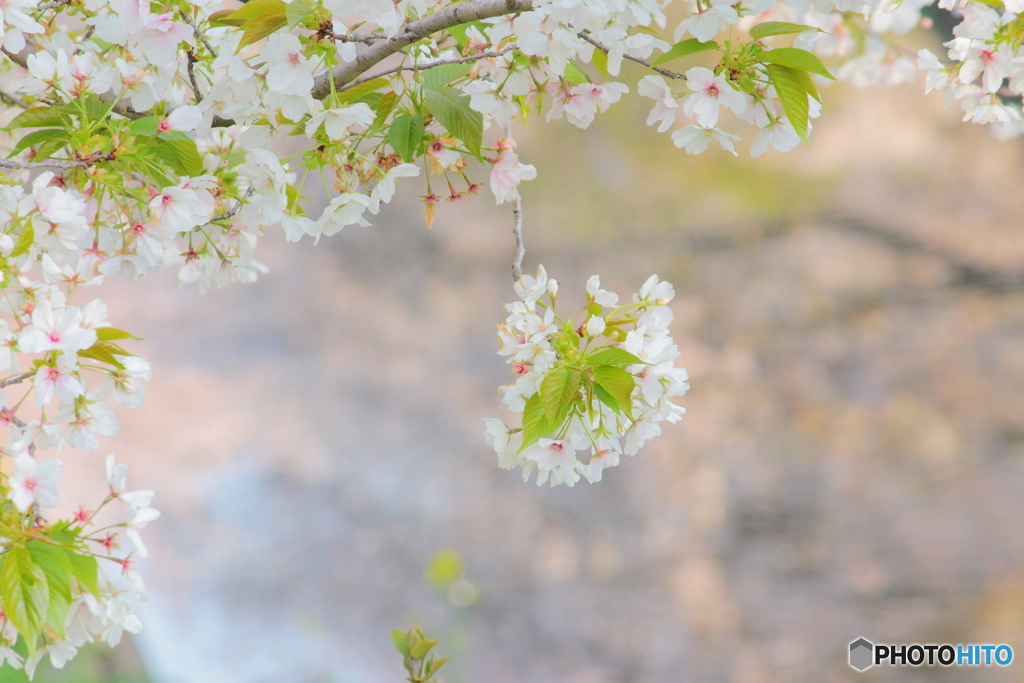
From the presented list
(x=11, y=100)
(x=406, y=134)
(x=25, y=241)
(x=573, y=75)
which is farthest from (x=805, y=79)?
(x=11, y=100)

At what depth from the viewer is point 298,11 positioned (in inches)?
18.0

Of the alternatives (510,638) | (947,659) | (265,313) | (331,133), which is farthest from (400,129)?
(265,313)

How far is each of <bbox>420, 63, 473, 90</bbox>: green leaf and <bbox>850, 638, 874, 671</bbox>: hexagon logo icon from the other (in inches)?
86.1

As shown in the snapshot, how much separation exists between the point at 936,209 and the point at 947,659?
4.91 feet

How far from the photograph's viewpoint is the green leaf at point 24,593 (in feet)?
1.60

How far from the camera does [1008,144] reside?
98.9 inches

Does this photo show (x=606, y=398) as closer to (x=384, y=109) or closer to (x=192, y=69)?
(x=384, y=109)

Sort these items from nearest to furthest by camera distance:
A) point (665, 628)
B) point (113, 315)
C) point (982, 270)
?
point (665, 628) < point (982, 270) < point (113, 315)

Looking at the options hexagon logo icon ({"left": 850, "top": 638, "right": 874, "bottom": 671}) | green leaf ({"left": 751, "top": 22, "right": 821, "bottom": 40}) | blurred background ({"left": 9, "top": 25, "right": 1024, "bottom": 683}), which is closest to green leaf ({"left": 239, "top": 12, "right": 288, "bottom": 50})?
green leaf ({"left": 751, "top": 22, "right": 821, "bottom": 40})

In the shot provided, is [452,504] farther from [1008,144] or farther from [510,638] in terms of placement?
[1008,144]

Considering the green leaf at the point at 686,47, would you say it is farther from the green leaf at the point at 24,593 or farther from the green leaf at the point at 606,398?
the green leaf at the point at 24,593

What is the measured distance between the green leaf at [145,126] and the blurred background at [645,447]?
1.85 m

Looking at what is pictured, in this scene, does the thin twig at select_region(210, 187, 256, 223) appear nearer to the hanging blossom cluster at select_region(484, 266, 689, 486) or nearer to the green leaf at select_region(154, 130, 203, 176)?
the green leaf at select_region(154, 130, 203, 176)

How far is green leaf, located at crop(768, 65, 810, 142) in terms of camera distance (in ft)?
1.67
